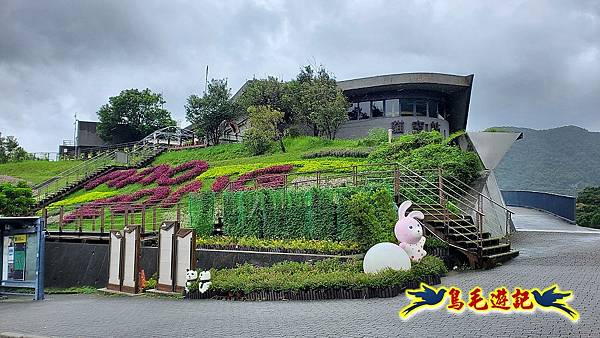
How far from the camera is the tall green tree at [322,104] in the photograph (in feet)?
120

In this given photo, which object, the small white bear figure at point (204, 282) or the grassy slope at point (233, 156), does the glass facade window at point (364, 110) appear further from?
the small white bear figure at point (204, 282)

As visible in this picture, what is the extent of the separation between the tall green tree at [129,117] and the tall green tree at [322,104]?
2743 centimetres

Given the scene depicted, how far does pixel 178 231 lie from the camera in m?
13.7

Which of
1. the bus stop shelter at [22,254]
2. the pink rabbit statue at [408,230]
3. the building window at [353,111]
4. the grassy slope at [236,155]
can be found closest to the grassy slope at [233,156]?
the grassy slope at [236,155]

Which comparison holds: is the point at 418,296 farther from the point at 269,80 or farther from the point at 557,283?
the point at 269,80

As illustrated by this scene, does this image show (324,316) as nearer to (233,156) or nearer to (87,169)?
(233,156)

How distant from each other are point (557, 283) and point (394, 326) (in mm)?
4559

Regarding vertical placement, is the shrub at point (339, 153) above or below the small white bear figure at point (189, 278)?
above

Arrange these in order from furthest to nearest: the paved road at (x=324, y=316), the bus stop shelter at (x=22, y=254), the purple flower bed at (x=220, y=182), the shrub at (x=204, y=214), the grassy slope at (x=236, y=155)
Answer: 1. the grassy slope at (x=236, y=155)
2. the purple flower bed at (x=220, y=182)
3. the shrub at (x=204, y=214)
4. the bus stop shelter at (x=22, y=254)
5. the paved road at (x=324, y=316)

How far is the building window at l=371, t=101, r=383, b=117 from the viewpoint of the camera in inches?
1592

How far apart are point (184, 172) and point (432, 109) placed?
726 inches

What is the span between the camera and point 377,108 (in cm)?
4062

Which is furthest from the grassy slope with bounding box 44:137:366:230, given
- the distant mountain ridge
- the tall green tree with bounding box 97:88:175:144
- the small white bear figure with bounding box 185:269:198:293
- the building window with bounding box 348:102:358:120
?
the distant mountain ridge

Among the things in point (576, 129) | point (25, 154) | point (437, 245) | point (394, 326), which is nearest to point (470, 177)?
point (437, 245)
